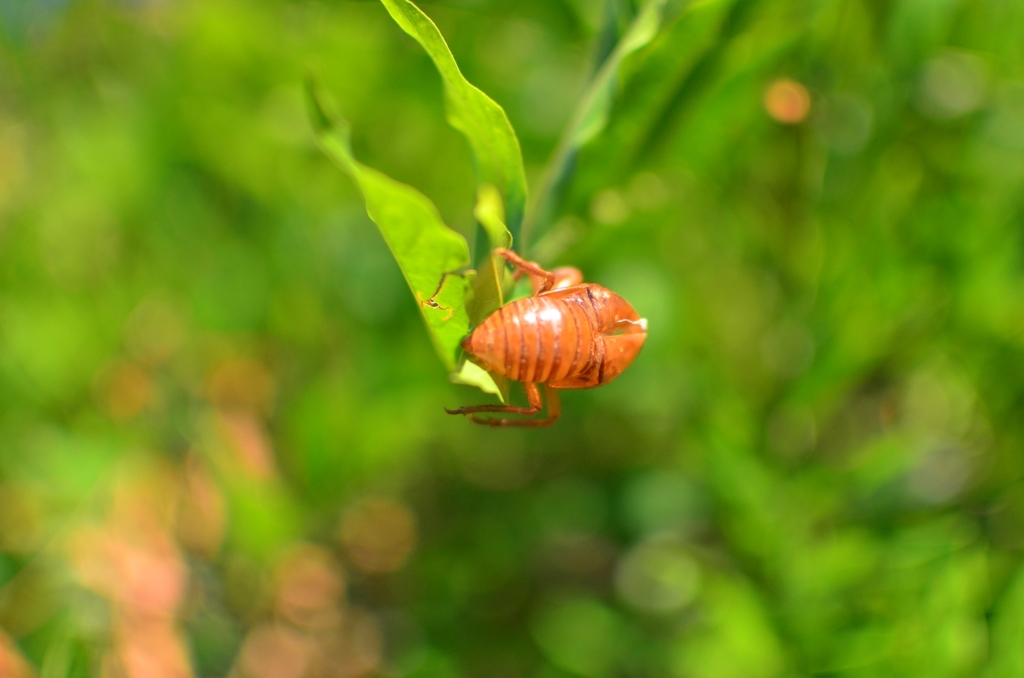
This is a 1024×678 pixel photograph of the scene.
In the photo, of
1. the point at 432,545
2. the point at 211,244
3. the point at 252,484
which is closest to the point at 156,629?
the point at 252,484

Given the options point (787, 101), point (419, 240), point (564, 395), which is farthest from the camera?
point (564, 395)

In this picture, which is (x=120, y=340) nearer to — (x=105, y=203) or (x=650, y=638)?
(x=105, y=203)

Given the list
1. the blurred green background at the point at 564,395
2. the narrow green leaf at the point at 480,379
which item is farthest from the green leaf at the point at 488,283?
the blurred green background at the point at 564,395

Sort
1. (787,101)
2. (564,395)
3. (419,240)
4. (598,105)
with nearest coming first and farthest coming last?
(419,240), (598,105), (787,101), (564,395)

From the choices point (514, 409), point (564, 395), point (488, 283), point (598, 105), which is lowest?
point (564, 395)

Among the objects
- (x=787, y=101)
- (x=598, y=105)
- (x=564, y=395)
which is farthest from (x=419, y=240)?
(x=564, y=395)

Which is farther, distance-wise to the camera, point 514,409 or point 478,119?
point 514,409

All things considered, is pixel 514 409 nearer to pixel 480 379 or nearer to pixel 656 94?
pixel 480 379

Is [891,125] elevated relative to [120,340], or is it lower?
elevated
